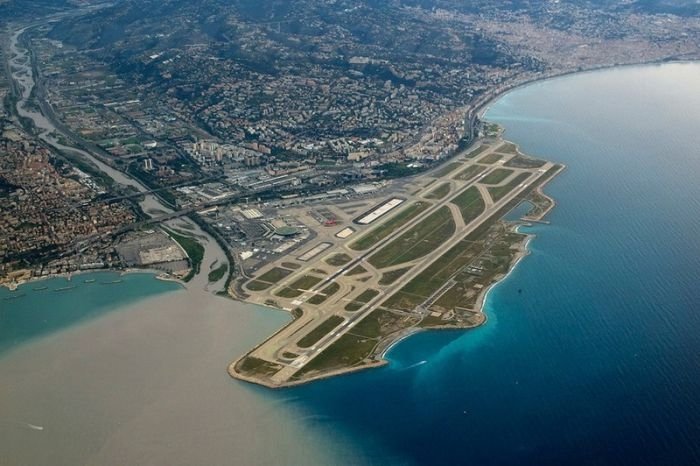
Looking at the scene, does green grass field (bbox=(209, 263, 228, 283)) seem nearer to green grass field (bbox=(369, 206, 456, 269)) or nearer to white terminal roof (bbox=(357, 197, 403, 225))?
green grass field (bbox=(369, 206, 456, 269))

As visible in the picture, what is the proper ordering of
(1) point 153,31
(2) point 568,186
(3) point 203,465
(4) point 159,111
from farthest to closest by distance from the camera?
(1) point 153,31 < (4) point 159,111 < (2) point 568,186 < (3) point 203,465

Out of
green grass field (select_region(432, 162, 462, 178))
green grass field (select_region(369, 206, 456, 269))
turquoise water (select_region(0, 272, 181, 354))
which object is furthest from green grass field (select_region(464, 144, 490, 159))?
turquoise water (select_region(0, 272, 181, 354))

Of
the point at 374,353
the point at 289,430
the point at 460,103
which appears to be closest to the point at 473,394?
the point at 374,353

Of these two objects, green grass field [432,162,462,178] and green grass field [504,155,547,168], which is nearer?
green grass field [432,162,462,178]

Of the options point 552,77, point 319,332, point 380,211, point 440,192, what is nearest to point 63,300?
point 319,332

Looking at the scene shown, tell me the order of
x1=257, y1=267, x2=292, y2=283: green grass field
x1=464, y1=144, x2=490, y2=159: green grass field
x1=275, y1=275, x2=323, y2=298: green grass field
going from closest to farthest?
x1=275, y1=275, x2=323, y2=298: green grass field
x1=257, y1=267, x2=292, y2=283: green grass field
x1=464, y1=144, x2=490, y2=159: green grass field

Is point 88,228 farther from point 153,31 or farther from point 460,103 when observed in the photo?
point 153,31
